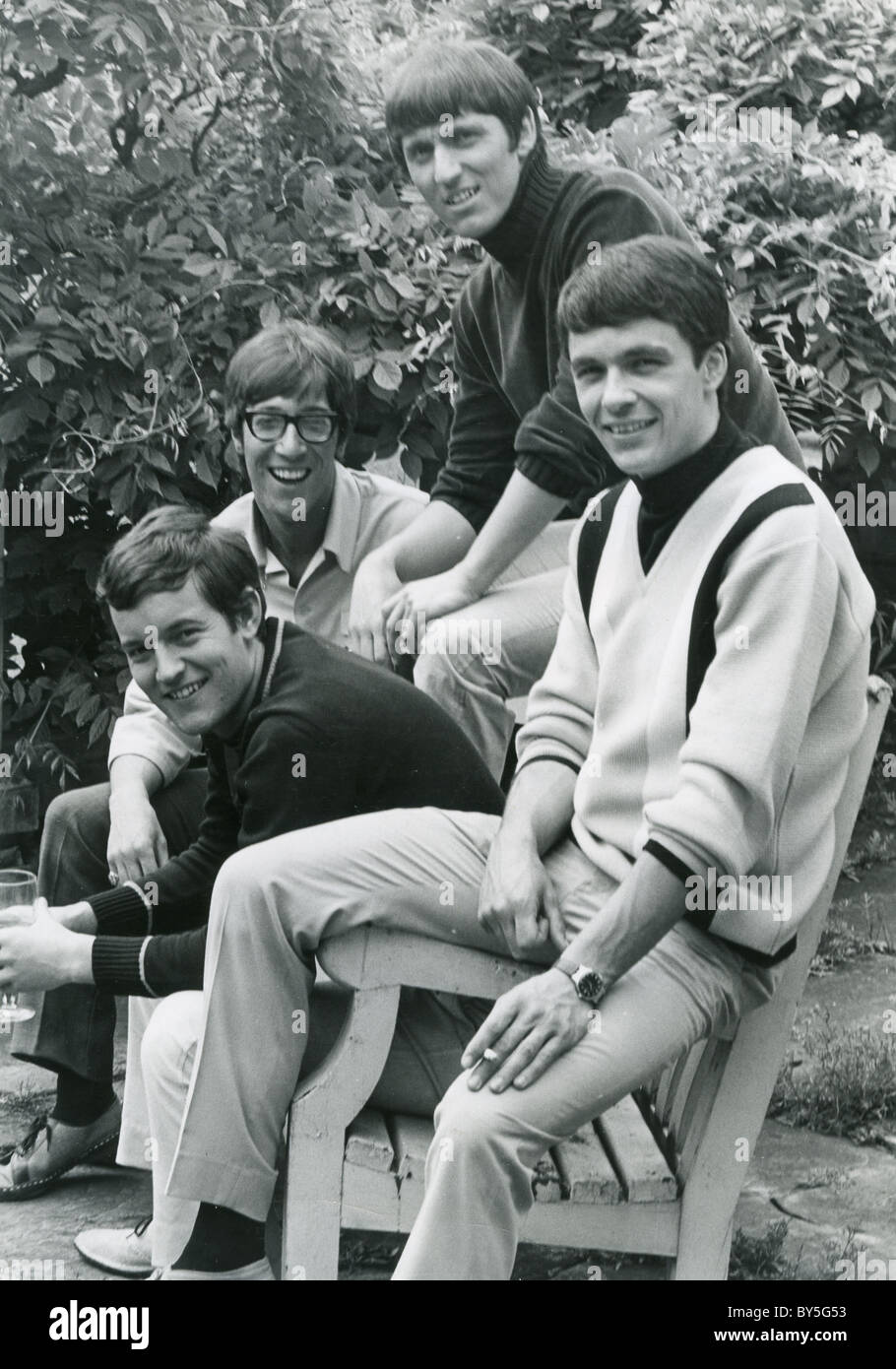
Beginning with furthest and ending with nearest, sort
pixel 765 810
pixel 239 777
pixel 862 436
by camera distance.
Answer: pixel 862 436
pixel 239 777
pixel 765 810

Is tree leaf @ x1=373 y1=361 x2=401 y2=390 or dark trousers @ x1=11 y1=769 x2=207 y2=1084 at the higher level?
tree leaf @ x1=373 y1=361 x2=401 y2=390

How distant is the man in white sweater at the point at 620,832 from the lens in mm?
2283

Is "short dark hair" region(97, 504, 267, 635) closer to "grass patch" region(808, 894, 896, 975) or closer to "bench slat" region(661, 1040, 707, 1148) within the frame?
"bench slat" region(661, 1040, 707, 1148)

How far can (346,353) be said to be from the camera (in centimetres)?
291

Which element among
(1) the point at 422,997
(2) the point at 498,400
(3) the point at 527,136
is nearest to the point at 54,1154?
(1) the point at 422,997

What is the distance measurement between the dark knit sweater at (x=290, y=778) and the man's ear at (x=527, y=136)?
884mm

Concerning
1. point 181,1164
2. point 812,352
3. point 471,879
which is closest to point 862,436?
point 812,352

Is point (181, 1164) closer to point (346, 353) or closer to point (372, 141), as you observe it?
point (346, 353)

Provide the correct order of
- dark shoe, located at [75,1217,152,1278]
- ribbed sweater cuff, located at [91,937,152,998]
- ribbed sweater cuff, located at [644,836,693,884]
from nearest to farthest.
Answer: ribbed sweater cuff, located at [644,836,693,884]
ribbed sweater cuff, located at [91,937,152,998]
dark shoe, located at [75,1217,152,1278]

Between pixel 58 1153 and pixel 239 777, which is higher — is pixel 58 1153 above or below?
below

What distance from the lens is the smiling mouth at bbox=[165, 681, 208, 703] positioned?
2.67 metres

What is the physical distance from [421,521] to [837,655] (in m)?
0.86

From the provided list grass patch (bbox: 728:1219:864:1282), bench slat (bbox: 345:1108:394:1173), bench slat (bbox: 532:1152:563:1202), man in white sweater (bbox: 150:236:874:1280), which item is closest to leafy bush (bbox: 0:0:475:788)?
man in white sweater (bbox: 150:236:874:1280)

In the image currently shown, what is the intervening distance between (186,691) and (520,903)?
2.16 ft
